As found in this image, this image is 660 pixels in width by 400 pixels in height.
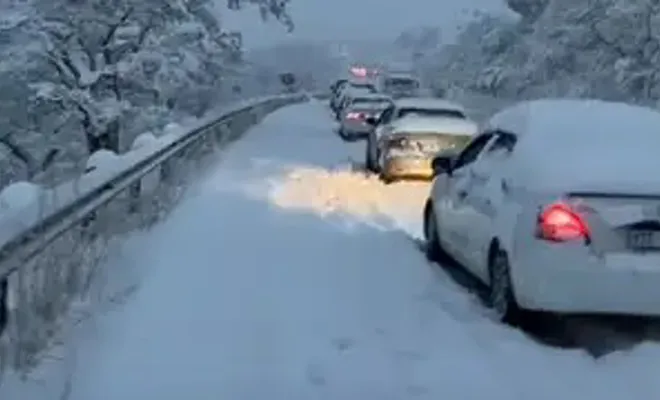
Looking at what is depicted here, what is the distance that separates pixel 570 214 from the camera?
915 cm

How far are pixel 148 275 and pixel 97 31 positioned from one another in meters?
26.1

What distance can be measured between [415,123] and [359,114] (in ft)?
55.0

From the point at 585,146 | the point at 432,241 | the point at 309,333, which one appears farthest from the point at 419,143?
the point at 309,333

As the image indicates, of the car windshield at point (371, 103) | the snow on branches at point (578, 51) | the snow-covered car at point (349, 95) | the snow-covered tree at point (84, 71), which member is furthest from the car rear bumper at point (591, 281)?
the snow on branches at point (578, 51)

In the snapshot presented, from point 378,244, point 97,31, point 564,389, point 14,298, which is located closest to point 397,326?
point 564,389

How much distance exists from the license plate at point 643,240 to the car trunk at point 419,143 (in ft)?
41.0

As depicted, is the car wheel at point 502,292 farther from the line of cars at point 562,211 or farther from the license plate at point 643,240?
the license plate at point 643,240

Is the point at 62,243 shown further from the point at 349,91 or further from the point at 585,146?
the point at 349,91

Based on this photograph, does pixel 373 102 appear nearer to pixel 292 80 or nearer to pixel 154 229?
pixel 154 229

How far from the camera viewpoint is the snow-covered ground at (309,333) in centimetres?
771

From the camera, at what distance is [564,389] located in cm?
785

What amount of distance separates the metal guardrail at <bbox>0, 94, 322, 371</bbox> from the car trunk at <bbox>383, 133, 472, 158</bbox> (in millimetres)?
6497

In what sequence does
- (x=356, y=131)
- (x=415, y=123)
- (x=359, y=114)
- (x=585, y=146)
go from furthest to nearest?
(x=359, y=114) → (x=356, y=131) → (x=415, y=123) → (x=585, y=146)

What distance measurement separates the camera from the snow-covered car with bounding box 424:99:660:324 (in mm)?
9023
